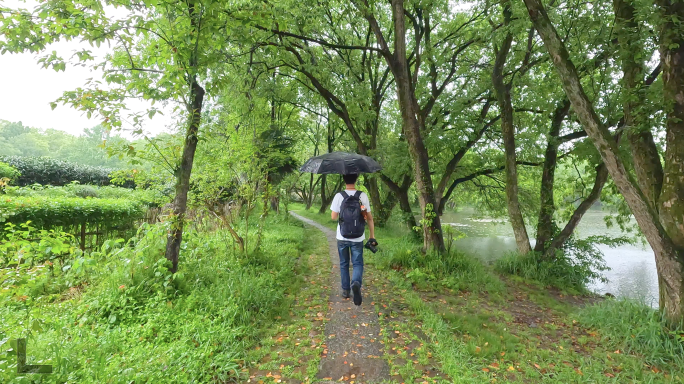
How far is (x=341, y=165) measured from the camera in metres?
4.59

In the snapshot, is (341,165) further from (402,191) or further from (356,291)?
(402,191)

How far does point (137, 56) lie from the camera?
385cm

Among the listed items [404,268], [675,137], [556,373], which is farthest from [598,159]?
[556,373]

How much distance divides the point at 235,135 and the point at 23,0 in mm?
2986

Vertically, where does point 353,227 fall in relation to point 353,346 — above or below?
above

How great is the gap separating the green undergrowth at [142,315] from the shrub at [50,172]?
44.8 feet

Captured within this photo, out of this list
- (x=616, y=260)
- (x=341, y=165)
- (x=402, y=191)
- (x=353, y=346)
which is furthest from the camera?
(x=616, y=260)

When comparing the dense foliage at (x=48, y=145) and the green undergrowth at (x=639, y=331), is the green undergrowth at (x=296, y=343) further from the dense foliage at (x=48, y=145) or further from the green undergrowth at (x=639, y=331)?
the dense foliage at (x=48, y=145)

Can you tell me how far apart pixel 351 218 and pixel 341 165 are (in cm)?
109

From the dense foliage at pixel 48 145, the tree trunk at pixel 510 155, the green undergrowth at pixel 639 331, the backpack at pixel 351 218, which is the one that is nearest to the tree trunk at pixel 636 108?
the green undergrowth at pixel 639 331

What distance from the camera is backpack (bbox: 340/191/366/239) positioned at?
3.82 m

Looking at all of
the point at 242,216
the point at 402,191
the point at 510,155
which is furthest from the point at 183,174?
the point at 402,191

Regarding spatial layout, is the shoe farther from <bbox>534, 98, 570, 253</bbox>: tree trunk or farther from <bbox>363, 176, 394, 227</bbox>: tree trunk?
<bbox>363, 176, 394, 227</bbox>: tree trunk

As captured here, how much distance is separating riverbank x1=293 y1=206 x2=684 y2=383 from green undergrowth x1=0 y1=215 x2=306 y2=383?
1.64 metres
